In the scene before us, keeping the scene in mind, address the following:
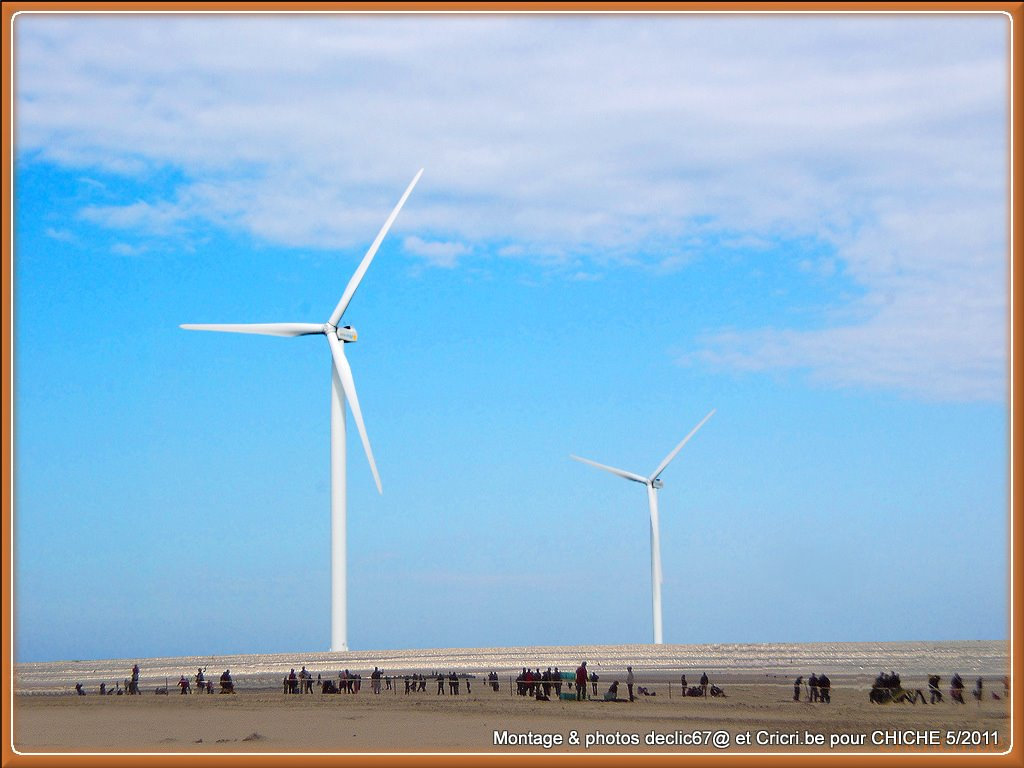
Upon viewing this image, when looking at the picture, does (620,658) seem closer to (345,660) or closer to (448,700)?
(345,660)

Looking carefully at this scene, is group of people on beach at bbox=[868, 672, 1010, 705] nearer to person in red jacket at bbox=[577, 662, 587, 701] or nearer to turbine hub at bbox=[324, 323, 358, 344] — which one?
person in red jacket at bbox=[577, 662, 587, 701]

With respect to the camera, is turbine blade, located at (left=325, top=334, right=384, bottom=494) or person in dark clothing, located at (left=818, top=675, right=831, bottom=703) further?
turbine blade, located at (left=325, top=334, right=384, bottom=494)

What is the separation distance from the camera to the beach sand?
1206 inches

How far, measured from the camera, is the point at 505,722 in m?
36.0

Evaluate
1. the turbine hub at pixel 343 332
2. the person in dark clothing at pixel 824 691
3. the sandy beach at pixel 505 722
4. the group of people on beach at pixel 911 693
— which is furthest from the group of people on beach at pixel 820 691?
the turbine hub at pixel 343 332

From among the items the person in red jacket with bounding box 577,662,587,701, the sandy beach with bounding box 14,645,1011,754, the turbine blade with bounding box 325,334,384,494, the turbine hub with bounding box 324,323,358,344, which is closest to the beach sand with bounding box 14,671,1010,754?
the sandy beach with bounding box 14,645,1011,754

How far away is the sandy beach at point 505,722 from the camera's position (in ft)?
97.5

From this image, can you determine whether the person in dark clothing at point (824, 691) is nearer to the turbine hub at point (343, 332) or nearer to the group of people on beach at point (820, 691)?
the group of people on beach at point (820, 691)

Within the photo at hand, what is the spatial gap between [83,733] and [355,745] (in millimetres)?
9415

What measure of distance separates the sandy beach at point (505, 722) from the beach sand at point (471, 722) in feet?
0.19

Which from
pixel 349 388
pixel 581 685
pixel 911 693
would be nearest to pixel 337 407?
Answer: pixel 349 388

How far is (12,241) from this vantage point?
25.5 m

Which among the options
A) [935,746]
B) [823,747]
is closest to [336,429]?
[823,747]

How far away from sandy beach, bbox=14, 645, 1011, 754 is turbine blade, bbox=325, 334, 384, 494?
1176cm
